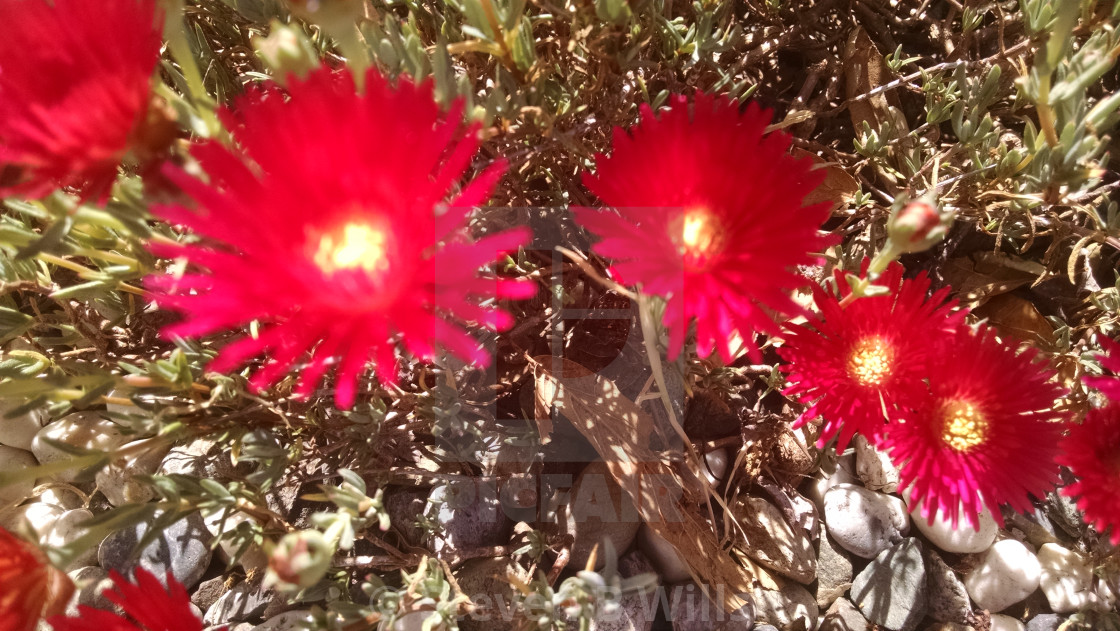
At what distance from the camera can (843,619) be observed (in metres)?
1.05

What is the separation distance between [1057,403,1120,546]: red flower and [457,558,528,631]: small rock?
70 cm

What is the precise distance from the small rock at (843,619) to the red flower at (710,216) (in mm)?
663

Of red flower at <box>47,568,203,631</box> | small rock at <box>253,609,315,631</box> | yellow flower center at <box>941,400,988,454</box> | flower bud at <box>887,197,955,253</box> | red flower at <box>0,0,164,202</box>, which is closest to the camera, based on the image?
red flower at <box>0,0,164,202</box>

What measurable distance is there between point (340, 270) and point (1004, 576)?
1117 millimetres

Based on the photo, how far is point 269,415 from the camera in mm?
854

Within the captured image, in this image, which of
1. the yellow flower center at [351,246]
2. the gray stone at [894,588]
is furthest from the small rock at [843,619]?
the yellow flower center at [351,246]

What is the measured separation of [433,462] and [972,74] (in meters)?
1.07

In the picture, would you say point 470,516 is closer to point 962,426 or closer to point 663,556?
point 663,556

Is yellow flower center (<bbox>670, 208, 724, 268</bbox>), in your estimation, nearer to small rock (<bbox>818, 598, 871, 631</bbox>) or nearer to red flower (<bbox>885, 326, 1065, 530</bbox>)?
red flower (<bbox>885, 326, 1065, 530</bbox>)

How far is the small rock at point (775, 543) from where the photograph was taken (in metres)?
1.04

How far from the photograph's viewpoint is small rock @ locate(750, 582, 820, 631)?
1025 mm

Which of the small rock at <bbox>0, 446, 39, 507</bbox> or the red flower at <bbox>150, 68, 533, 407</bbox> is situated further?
the small rock at <bbox>0, 446, 39, 507</bbox>

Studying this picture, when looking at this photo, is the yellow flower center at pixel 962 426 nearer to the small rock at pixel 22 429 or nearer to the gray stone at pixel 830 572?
the gray stone at pixel 830 572

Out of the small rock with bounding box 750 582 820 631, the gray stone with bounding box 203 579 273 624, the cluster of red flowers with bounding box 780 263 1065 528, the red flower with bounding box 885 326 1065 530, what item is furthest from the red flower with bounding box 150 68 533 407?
the small rock with bounding box 750 582 820 631
